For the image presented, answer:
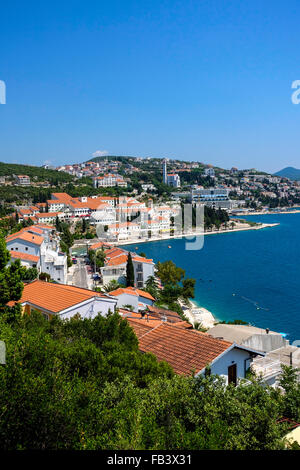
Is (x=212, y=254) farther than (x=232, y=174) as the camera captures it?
No

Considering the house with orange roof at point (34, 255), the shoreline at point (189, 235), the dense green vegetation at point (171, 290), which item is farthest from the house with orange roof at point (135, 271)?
the shoreline at point (189, 235)

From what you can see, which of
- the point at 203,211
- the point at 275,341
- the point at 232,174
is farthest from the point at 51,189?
the point at 232,174

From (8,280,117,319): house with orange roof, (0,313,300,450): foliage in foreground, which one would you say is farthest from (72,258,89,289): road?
(0,313,300,450): foliage in foreground

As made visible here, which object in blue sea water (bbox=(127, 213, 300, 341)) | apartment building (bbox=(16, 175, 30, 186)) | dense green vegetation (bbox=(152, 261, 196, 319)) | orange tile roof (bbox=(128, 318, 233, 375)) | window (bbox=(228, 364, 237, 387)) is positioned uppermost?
apartment building (bbox=(16, 175, 30, 186))

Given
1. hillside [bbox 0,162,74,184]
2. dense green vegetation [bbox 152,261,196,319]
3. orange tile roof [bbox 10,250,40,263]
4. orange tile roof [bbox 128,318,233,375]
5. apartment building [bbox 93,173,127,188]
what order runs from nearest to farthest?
orange tile roof [bbox 128,318,233,375], orange tile roof [bbox 10,250,40,263], dense green vegetation [bbox 152,261,196,319], hillside [bbox 0,162,74,184], apartment building [bbox 93,173,127,188]

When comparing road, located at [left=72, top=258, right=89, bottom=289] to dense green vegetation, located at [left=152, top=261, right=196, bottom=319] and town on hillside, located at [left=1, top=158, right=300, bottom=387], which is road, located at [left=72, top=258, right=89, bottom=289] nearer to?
town on hillside, located at [left=1, top=158, right=300, bottom=387]

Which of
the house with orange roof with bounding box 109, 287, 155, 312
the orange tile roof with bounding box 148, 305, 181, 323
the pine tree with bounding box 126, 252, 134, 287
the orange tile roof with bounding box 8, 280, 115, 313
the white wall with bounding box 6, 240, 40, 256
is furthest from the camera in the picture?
the pine tree with bounding box 126, 252, 134, 287

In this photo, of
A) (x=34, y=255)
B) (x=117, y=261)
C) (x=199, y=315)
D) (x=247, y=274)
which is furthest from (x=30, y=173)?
(x=199, y=315)
